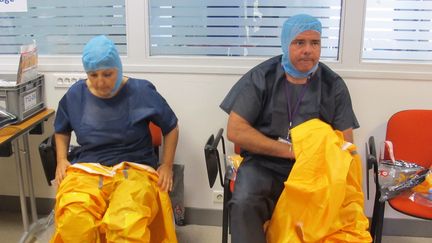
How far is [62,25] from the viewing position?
8.15ft

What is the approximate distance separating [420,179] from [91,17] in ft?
6.30

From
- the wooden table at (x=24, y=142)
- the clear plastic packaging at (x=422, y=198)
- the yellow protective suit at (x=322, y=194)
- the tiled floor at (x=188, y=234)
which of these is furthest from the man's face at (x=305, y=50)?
the wooden table at (x=24, y=142)

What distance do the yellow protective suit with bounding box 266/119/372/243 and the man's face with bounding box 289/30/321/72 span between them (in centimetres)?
36

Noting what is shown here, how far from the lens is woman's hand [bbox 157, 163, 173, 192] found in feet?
6.25

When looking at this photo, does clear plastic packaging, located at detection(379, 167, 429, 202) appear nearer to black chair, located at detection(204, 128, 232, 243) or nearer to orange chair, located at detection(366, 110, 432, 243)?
orange chair, located at detection(366, 110, 432, 243)

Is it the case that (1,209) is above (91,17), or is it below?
below

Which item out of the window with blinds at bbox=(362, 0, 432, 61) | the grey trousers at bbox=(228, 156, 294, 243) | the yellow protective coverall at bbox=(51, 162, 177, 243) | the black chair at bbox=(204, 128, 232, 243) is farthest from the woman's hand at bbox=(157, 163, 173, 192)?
the window with blinds at bbox=(362, 0, 432, 61)

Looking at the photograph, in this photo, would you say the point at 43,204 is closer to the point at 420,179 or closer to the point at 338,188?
the point at 338,188

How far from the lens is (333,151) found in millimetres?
1625

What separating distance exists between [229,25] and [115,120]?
86cm

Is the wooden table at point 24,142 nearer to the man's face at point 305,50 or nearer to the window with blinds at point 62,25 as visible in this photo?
the window with blinds at point 62,25

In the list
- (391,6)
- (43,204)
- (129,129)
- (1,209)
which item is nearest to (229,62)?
(129,129)

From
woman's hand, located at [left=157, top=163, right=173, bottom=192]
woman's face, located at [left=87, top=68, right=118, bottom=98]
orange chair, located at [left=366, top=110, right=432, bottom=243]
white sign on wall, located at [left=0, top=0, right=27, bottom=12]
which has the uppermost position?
white sign on wall, located at [left=0, top=0, right=27, bottom=12]

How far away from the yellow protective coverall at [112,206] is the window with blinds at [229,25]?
83 cm
